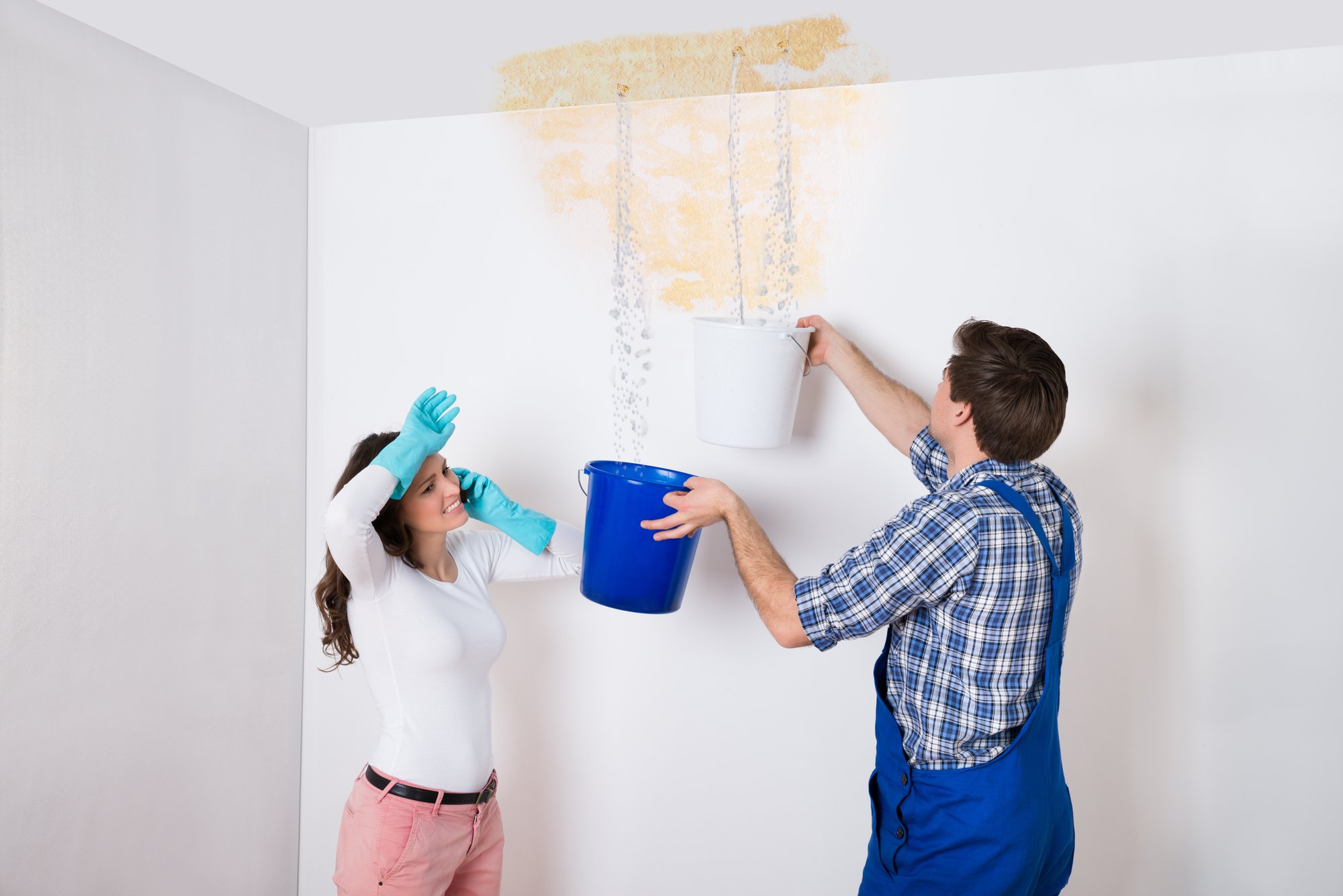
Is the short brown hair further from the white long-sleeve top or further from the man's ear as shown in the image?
the white long-sleeve top

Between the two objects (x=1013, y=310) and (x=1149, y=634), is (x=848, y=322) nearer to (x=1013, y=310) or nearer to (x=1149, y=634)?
(x=1013, y=310)

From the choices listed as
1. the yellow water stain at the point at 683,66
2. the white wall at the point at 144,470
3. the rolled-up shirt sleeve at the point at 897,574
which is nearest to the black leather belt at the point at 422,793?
the white wall at the point at 144,470

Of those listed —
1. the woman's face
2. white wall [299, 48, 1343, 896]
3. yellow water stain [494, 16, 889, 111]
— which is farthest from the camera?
yellow water stain [494, 16, 889, 111]

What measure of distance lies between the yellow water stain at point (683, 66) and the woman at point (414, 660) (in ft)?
2.58

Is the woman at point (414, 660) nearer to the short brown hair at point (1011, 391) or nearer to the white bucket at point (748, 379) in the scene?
the white bucket at point (748, 379)

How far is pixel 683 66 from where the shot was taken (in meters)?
1.95

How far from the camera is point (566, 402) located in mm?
2061

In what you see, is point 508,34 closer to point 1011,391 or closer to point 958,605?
point 1011,391

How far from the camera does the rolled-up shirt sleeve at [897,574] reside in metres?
1.33

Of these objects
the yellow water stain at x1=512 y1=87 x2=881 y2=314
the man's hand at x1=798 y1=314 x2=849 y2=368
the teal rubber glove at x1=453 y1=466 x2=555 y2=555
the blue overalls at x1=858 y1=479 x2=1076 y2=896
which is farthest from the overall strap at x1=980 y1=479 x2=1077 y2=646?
the teal rubber glove at x1=453 y1=466 x2=555 y2=555

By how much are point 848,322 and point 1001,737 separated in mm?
841

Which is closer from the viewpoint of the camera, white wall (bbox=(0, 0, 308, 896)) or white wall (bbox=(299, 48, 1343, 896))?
white wall (bbox=(0, 0, 308, 896))

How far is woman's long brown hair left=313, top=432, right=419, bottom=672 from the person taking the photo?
1.58 meters

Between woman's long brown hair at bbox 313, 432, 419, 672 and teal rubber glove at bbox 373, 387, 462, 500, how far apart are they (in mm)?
36
